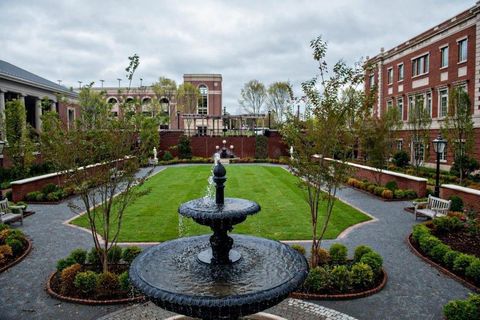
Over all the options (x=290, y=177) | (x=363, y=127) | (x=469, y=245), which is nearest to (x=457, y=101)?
(x=363, y=127)

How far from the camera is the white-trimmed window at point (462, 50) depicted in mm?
26922

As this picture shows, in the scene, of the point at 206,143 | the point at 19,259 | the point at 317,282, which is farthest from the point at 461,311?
the point at 206,143

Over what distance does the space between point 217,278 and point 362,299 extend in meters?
3.88

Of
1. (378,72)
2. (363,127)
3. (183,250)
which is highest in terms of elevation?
(378,72)

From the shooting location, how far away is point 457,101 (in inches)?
829

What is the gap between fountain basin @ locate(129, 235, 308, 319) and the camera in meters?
4.03

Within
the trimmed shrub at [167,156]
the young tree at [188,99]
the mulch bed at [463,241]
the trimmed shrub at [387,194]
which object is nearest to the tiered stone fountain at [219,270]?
the mulch bed at [463,241]

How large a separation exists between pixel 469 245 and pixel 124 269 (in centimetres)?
957

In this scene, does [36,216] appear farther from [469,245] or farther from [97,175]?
[469,245]

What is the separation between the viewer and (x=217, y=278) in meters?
4.96

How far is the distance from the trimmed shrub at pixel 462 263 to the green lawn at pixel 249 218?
3.89m

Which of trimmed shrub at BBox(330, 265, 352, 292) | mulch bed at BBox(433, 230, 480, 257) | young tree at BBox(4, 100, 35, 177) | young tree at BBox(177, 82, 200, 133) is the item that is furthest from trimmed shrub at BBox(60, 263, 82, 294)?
young tree at BBox(177, 82, 200, 133)

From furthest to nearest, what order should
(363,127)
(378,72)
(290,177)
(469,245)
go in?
1. (378,72)
2. (290,177)
3. (363,127)
4. (469,245)

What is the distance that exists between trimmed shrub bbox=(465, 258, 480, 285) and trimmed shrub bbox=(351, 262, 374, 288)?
7.46 feet
